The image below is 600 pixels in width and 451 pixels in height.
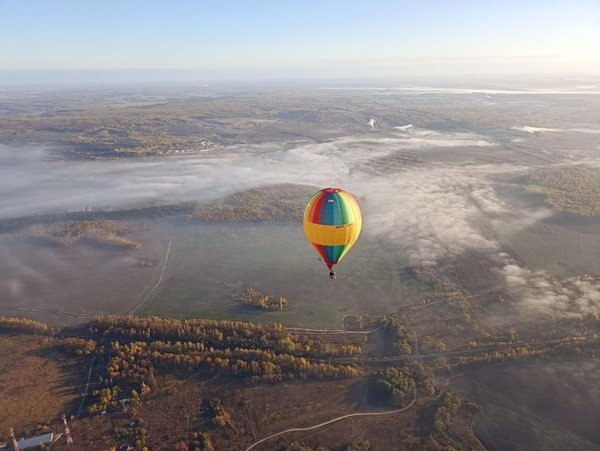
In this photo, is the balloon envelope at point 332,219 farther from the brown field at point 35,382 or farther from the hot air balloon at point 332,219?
the brown field at point 35,382

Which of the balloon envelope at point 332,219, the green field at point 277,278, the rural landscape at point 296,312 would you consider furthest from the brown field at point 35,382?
the balloon envelope at point 332,219

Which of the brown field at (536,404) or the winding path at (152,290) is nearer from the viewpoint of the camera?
the brown field at (536,404)

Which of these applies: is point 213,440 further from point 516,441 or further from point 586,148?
point 586,148

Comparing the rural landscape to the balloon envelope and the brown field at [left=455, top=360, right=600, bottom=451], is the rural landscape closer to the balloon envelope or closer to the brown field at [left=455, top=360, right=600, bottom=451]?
the brown field at [left=455, top=360, right=600, bottom=451]

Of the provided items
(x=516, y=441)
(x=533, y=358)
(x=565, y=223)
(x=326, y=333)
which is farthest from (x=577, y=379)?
(x=565, y=223)

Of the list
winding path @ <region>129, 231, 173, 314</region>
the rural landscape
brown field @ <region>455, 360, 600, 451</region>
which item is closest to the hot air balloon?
the rural landscape

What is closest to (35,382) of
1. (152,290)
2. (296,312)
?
(152,290)

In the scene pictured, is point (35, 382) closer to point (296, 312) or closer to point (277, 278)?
point (296, 312)
